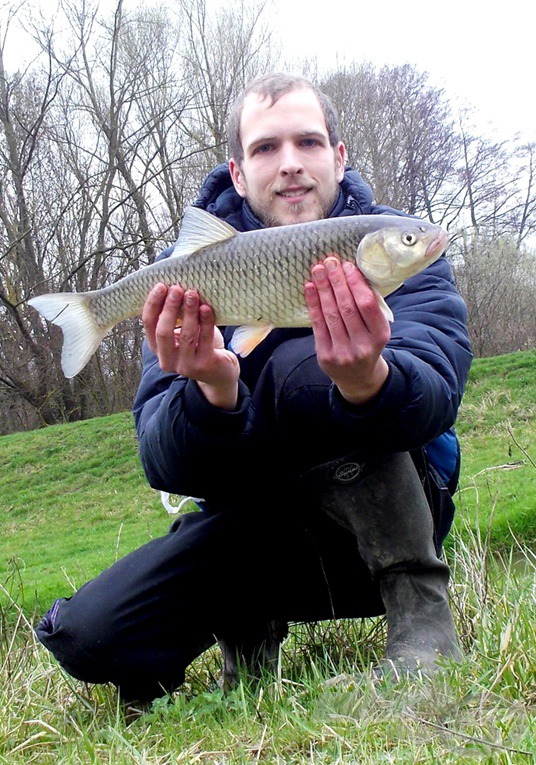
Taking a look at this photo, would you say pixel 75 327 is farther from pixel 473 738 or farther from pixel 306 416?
pixel 473 738

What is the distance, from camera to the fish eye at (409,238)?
1.76m

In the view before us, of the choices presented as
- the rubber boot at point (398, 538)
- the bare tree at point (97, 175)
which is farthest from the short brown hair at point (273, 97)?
the bare tree at point (97, 175)

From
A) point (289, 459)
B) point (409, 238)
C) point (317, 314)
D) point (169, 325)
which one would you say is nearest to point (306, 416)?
point (289, 459)

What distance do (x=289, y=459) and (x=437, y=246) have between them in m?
0.73

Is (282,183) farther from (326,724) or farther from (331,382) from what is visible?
(326,724)

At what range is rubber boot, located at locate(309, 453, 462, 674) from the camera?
1946 millimetres

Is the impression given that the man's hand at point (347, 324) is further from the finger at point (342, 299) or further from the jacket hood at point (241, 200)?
the jacket hood at point (241, 200)

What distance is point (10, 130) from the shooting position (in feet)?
53.1

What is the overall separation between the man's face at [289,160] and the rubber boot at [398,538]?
0.91 m

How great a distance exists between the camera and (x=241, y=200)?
264 cm

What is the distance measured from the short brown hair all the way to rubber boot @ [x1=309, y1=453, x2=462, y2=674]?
119 centimetres

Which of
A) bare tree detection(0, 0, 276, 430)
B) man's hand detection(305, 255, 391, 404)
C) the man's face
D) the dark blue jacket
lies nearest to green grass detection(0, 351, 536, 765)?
the dark blue jacket

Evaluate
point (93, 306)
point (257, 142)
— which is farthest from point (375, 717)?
point (257, 142)

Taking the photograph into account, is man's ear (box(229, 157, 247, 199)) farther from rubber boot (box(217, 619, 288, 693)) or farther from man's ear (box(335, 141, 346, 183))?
rubber boot (box(217, 619, 288, 693))
